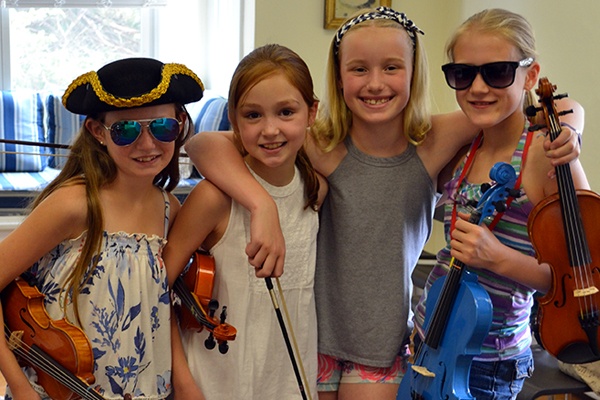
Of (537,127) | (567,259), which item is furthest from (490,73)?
(567,259)

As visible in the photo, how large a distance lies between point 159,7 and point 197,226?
4.42 meters

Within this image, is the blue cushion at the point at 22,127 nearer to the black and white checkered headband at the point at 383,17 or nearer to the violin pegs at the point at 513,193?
the black and white checkered headband at the point at 383,17

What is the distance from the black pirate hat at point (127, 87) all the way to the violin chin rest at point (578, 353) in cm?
92

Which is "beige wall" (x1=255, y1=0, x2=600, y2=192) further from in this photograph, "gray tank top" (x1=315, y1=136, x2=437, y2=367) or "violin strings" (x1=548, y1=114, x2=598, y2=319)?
"violin strings" (x1=548, y1=114, x2=598, y2=319)

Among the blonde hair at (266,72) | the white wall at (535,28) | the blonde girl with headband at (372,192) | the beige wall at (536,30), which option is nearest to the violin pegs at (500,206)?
the blonde girl with headband at (372,192)

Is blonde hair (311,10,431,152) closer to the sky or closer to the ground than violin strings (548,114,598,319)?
closer to the sky

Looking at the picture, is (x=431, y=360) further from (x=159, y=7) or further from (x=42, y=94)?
(x=159, y=7)

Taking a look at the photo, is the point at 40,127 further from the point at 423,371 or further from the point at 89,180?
the point at 423,371

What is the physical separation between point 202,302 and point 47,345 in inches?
12.7

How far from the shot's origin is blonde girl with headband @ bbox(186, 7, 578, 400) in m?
1.88

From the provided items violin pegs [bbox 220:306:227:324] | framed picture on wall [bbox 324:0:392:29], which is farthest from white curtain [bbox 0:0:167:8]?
violin pegs [bbox 220:306:227:324]

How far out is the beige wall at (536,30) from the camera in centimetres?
331

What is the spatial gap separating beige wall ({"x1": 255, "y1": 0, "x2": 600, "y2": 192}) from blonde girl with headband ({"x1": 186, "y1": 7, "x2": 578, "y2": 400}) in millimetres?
1591

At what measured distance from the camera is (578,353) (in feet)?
5.04
